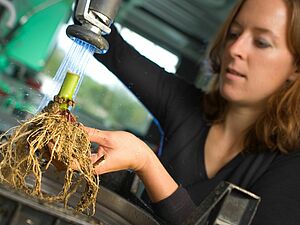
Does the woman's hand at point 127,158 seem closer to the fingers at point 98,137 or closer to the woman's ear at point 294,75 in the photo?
the fingers at point 98,137

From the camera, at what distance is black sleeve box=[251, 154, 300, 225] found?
836 millimetres

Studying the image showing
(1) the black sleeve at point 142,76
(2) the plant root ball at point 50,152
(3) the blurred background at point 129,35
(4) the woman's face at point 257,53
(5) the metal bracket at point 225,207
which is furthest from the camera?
(3) the blurred background at point 129,35

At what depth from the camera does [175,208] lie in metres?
0.80

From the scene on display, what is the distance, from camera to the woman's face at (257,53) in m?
1.01

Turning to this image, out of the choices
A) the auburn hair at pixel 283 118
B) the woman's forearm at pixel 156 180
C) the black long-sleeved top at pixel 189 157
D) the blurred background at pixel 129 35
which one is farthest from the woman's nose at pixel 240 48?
the blurred background at pixel 129 35

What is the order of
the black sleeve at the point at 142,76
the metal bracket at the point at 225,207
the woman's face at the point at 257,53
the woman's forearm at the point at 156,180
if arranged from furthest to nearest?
the black sleeve at the point at 142,76
the woman's face at the point at 257,53
the woman's forearm at the point at 156,180
the metal bracket at the point at 225,207

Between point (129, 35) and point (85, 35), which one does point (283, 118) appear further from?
point (129, 35)

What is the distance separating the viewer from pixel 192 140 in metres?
1.16

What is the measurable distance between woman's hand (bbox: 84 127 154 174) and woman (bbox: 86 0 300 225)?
0.09 m

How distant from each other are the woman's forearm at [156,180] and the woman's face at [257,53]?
33 cm

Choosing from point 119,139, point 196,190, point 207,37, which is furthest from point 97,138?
point 207,37

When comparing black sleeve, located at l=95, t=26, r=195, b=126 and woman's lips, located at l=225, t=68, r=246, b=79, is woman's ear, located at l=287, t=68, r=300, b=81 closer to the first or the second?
woman's lips, located at l=225, t=68, r=246, b=79

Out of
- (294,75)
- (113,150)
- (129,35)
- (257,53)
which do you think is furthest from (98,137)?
(129,35)

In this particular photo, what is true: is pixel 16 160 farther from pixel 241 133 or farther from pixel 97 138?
pixel 241 133
